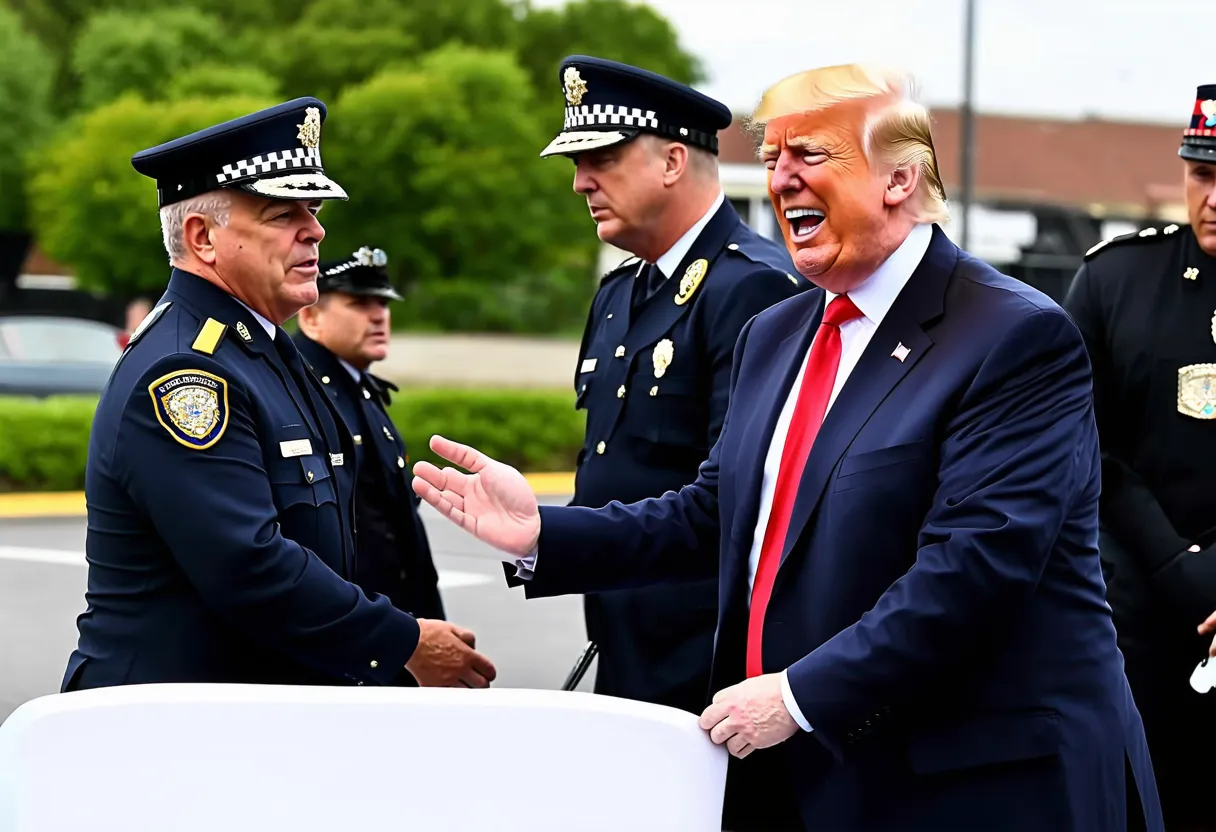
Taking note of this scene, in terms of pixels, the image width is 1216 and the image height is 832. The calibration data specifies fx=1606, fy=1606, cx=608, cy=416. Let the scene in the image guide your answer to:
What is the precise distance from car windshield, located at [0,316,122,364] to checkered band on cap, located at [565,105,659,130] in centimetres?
1436

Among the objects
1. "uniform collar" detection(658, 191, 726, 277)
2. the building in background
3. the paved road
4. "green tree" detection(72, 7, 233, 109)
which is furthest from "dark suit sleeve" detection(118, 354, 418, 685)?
"green tree" detection(72, 7, 233, 109)

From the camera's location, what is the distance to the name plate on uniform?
317 cm

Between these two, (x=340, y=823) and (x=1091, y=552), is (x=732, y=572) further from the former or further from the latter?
(x=340, y=823)

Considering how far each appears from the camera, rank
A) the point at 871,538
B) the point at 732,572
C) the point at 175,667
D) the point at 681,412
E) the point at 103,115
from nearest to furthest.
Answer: the point at 871,538, the point at 732,572, the point at 175,667, the point at 681,412, the point at 103,115

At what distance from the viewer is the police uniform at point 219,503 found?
2.96 meters

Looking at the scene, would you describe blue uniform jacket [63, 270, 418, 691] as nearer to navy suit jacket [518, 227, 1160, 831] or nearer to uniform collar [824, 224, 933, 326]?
navy suit jacket [518, 227, 1160, 831]

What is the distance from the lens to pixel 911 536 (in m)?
2.51

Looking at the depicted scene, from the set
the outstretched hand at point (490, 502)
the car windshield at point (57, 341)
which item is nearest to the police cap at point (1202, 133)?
the outstretched hand at point (490, 502)

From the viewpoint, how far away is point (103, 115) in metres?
29.6

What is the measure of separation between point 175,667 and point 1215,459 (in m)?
2.66

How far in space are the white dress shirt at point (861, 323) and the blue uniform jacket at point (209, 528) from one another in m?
0.90

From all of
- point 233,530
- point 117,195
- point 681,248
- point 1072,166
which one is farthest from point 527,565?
point 1072,166

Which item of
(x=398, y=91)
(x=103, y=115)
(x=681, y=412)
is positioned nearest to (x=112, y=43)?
(x=103, y=115)

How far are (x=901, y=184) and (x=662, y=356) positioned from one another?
1.51m
